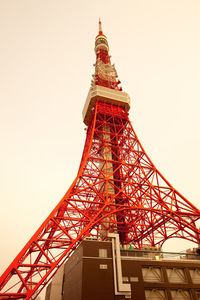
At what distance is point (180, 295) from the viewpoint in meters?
14.8

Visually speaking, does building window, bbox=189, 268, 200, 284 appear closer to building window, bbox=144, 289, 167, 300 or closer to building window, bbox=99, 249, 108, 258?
building window, bbox=144, 289, 167, 300

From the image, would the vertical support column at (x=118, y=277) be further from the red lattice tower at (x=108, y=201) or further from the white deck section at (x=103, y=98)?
the white deck section at (x=103, y=98)

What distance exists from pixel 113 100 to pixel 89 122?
4.38 metres

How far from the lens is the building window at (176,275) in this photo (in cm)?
1529

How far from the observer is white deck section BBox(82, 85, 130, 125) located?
2869 centimetres

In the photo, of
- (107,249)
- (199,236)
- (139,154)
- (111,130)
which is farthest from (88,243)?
(111,130)

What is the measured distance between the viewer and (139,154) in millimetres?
24938

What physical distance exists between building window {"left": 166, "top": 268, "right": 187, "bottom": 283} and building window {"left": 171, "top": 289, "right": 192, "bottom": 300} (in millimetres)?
583

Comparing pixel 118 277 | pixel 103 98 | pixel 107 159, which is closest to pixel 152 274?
pixel 118 277

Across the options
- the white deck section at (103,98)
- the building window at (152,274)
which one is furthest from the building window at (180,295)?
the white deck section at (103,98)

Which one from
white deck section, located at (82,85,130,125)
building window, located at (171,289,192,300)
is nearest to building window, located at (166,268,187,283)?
building window, located at (171,289,192,300)

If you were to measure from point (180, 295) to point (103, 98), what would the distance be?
21924 millimetres

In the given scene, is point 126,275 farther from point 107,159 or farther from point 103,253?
point 107,159

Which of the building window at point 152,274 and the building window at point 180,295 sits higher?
the building window at point 152,274
